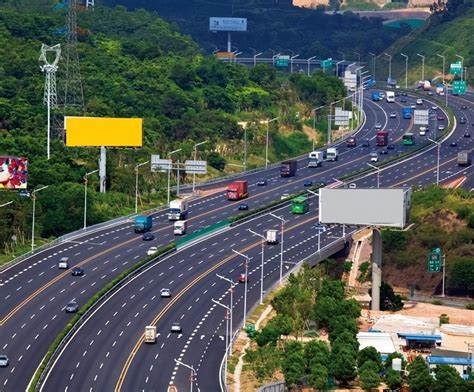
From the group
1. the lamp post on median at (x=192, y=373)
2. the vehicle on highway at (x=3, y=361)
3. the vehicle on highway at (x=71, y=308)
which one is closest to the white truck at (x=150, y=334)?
the lamp post on median at (x=192, y=373)

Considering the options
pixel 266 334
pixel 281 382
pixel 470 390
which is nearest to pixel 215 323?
pixel 266 334

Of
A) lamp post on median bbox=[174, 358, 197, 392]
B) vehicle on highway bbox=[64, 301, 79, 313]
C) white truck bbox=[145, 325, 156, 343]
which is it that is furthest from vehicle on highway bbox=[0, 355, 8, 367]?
vehicle on highway bbox=[64, 301, 79, 313]

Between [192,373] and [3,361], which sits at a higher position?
[3,361]

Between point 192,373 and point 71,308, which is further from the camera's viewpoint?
point 71,308

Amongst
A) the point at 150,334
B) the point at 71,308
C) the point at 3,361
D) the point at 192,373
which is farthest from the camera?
the point at 71,308

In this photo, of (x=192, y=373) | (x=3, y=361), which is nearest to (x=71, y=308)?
(x=3, y=361)

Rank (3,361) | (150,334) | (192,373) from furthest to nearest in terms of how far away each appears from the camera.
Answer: (150,334) → (3,361) → (192,373)

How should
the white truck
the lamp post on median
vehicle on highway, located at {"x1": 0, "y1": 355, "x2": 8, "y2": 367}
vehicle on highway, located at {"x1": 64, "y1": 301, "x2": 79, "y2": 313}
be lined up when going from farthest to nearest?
vehicle on highway, located at {"x1": 64, "y1": 301, "x2": 79, "y2": 313}
the white truck
vehicle on highway, located at {"x1": 0, "y1": 355, "x2": 8, "y2": 367}
the lamp post on median

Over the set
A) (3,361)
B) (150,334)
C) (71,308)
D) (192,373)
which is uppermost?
(71,308)

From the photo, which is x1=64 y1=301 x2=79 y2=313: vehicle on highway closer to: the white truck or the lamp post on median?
the white truck

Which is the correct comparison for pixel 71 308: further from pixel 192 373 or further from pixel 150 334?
pixel 192 373

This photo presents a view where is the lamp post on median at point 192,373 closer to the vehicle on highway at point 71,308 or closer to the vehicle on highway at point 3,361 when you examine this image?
the vehicle on highway at point 3,361

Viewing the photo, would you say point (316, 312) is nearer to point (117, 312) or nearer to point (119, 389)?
point (117, 312)
